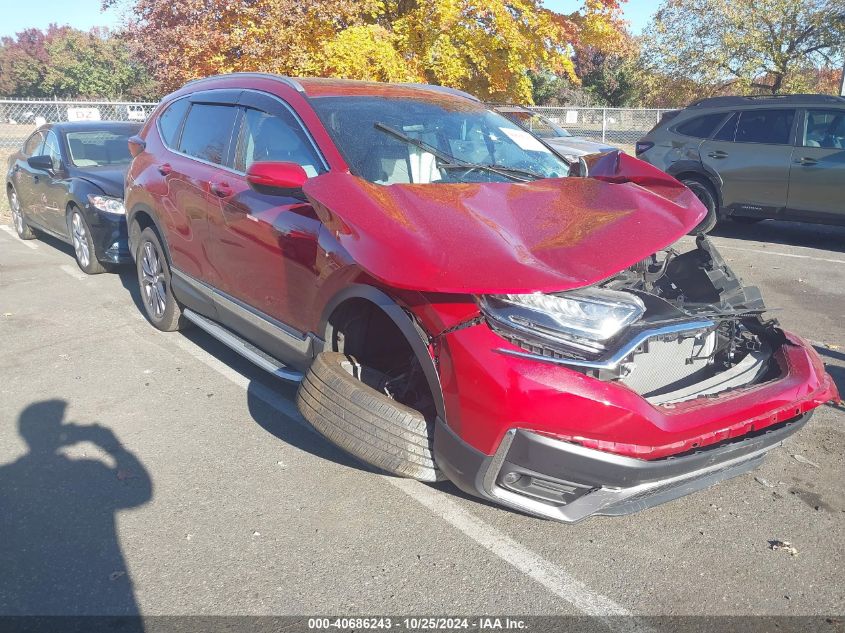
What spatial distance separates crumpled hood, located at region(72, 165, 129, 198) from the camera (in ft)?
23.8

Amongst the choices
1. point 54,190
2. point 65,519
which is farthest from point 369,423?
point 54,190

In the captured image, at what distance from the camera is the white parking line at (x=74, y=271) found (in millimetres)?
7668

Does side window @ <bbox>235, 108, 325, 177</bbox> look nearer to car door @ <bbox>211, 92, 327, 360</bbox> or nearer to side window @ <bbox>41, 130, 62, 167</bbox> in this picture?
car door @ <bbox>211, 92, 327, 360</bbox>

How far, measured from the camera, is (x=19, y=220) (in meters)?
9.90

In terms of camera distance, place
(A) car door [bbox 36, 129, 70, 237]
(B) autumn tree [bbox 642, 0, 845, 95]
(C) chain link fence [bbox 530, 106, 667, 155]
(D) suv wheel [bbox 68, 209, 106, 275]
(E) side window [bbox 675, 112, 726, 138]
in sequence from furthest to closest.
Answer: (B) autumn tree [bbox 642, 0, 845, 95], (C) chain link fence [bbox 530, 106, 667, 155], (E) side window [bbox 675, 112, 726, 138], (A) car door [bbox 36, 129, 70, 237], (D) suv wheel [bbox 68, 209, 106, 275]

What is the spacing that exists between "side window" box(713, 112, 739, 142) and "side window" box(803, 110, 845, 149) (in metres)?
0.90

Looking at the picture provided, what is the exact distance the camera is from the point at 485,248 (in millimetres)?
2734

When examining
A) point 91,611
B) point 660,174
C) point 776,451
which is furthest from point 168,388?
point 776,451

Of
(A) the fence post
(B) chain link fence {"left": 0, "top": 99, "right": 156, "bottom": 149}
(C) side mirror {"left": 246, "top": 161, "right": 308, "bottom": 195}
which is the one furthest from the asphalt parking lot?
(A) the fence post

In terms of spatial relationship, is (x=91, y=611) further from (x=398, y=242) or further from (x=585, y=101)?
(x=585, y=101)

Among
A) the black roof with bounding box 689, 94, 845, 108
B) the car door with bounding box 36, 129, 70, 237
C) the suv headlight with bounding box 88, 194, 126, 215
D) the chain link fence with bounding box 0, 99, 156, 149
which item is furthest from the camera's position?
the chain link fence with bounding box 0, 99, 156, 149

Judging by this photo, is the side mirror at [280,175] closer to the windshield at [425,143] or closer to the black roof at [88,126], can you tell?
the windshield at [425,143]

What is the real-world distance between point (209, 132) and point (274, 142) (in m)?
0.94

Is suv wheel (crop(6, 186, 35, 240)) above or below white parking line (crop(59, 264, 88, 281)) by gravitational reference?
above
